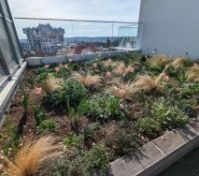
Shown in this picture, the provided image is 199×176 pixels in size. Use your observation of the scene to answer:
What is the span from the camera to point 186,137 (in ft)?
7.59

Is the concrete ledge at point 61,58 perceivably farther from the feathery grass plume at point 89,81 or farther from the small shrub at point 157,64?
the feathery grass plume at point 89,81

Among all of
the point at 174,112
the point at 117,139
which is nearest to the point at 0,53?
the point at 117,139

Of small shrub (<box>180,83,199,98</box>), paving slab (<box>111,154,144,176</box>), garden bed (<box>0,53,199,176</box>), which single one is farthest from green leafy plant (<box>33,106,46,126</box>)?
small shrub (<box>180,83,199,98</box>)

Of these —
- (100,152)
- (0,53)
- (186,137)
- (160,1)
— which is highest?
(160,1)

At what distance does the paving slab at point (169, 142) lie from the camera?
210 centimetres

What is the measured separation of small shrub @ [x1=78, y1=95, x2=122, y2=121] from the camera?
2689mm

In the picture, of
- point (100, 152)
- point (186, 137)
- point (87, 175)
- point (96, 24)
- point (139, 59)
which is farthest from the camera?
point (96, 24)

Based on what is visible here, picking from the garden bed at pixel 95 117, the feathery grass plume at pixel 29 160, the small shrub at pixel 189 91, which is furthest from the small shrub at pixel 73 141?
the small shrub at pixel 189 91

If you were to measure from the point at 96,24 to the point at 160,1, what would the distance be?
3.30m

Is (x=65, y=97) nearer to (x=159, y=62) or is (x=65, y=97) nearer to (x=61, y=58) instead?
(x=159, y=62)

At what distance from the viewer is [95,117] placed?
2.72m

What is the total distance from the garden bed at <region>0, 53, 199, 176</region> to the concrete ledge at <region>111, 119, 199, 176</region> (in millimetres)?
109

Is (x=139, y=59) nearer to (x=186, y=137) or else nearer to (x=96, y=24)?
(x=96, y=24)

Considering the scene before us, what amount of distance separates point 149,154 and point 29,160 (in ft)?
4.26
